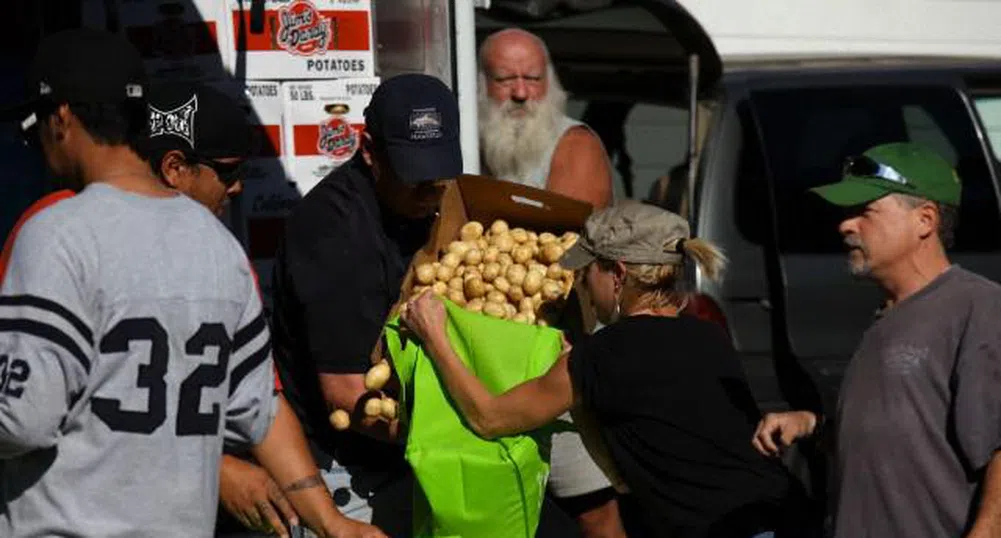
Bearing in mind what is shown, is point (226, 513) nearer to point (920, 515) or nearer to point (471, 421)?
point (471, 421)

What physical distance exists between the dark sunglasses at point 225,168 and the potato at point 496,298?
0.79m

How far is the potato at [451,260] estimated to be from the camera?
5539mm

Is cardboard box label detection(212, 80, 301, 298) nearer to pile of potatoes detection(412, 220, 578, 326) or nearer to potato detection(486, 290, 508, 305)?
pile of potatoes detection(412, 220, 578, 326)

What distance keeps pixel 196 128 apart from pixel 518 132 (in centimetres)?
246

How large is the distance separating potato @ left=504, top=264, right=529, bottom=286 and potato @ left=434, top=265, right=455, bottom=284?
0.59ft

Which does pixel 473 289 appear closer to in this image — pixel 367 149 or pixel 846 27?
pixel 367 149

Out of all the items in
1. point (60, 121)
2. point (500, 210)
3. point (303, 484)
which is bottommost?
point (303, 484)

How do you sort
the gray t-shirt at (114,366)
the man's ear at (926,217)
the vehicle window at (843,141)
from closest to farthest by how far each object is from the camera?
the gray t-shirt at (114,366), the man's ear at (926,217), the vehicle window at (843,141)

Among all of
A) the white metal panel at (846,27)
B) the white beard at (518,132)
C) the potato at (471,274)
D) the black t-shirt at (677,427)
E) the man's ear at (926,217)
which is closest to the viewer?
the man's ear at (926,217)

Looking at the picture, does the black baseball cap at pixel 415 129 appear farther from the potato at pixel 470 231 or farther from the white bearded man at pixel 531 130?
the white bearded man at pixel 531 130

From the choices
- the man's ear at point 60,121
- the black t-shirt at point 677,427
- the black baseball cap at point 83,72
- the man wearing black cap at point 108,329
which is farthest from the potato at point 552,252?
the man's ear at point 60,121

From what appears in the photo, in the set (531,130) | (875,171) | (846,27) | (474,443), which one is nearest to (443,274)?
(474,443)

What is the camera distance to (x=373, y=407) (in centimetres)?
527

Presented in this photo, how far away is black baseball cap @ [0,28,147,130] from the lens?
394cm
